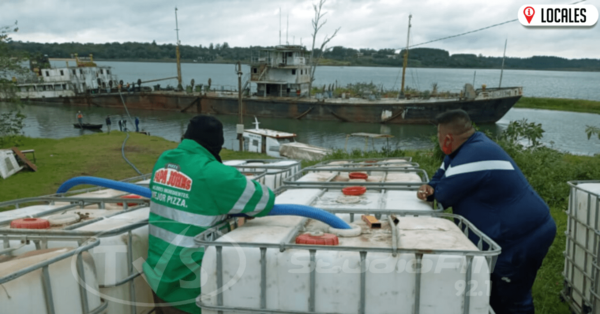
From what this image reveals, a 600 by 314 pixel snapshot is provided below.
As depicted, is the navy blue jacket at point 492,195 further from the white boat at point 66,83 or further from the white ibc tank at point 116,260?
the white boat at point 66,83

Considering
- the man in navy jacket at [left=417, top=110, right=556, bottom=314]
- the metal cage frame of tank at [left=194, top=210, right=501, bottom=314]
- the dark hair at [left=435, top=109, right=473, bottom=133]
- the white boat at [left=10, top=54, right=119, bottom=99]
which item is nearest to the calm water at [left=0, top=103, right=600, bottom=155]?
the white boat at [left=10, top=54, right=119, bottom=99]

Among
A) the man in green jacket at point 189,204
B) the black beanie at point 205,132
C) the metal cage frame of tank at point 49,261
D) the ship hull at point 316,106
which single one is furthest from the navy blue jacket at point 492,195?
the ship hull at point 316,106

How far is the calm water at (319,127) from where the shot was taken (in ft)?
105

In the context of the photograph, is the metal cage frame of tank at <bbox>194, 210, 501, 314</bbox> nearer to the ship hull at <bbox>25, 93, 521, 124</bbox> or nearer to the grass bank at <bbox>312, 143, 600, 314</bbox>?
the grass bank at <bbox>312, 143, 600, 314</bbox>

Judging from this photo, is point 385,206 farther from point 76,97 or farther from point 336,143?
point 76,97

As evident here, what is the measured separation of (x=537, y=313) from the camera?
13.7 ft

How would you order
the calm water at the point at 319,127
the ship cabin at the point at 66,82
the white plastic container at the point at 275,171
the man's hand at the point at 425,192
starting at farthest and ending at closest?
the ship cabin at the point at 66,82 < the calm water at the point at 319,127 < the white plastic container at the point at 275,171 < the man's hand at the point at 425,192

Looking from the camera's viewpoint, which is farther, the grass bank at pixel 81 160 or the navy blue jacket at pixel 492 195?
the grass bank at pixel 81 160

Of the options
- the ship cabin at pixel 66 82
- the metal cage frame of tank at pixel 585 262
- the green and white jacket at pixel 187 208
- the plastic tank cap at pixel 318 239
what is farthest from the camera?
the ship cabin at pixel 66 82

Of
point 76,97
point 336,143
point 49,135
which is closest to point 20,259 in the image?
point 336,143

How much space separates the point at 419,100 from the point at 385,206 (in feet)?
134

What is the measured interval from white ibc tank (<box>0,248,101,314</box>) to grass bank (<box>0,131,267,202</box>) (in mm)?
9478

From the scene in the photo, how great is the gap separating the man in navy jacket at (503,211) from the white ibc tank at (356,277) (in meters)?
0.80

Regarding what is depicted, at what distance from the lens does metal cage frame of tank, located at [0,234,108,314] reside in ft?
6.93
